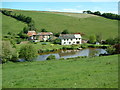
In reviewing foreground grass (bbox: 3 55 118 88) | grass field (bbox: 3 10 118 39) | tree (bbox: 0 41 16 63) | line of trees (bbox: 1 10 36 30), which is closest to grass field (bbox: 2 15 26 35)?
grass field (bbox: 3 10 118 39)

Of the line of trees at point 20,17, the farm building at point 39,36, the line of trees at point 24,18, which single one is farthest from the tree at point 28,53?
the line of trees at point 20,17

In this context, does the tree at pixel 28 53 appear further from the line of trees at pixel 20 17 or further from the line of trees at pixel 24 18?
the line of trees at pixel 20 17

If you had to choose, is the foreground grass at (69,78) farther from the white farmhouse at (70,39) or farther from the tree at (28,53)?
the white farmhouse at (70,39)

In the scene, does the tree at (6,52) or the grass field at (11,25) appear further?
the grass field at (11,25)

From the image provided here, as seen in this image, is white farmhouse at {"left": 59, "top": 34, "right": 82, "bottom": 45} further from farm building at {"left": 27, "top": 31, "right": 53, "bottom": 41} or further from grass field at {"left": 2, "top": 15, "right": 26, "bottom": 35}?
grass field at {"left": 2, "top": 15, "right": 26, "bottom": 35}

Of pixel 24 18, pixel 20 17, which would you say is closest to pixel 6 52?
pixel 24 18

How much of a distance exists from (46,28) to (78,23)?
761 inches

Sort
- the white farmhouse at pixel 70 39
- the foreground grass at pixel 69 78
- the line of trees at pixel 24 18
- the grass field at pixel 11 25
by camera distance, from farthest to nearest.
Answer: the line of trees at pixel 24 18
the grass field at pixel 11 25
the white farmhouse at pixel 70 39
the foreground grass at pixel 69 78

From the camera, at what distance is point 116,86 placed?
9656 mm

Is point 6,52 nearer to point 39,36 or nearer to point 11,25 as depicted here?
point 39,36

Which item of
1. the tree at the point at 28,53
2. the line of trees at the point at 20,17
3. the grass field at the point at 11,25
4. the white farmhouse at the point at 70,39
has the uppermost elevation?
the line of trees at the point at 20,17

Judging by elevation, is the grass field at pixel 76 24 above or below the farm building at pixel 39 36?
above

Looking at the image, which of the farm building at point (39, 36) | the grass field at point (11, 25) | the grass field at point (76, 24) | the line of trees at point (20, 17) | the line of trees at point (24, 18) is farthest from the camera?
the line of trees at point (20, 17)

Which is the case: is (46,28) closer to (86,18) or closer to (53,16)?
(53,16)
